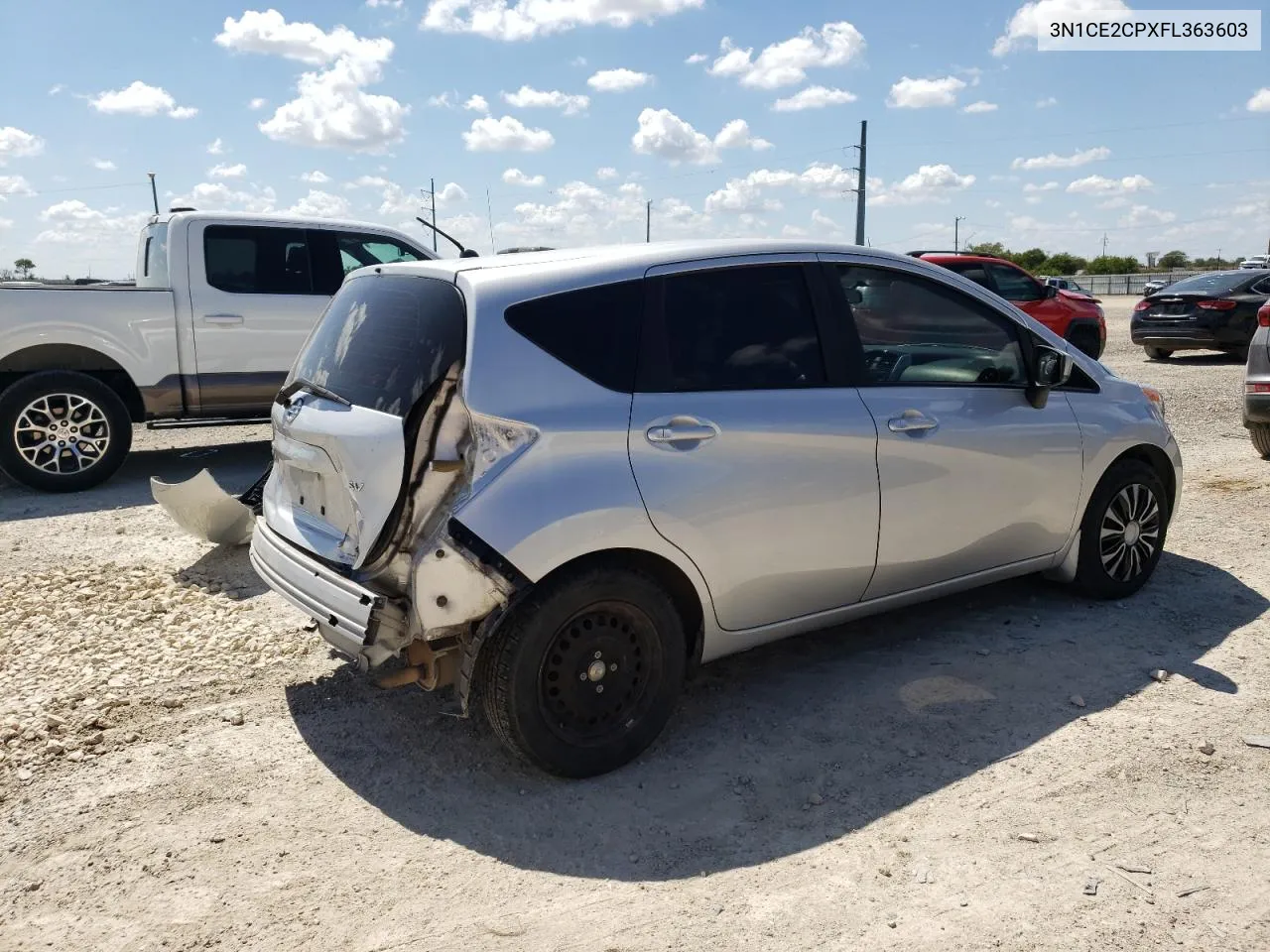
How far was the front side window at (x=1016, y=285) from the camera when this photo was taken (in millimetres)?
15773

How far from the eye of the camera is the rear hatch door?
130 inches

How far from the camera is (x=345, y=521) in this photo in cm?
355

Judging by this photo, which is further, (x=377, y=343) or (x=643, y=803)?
(x=377, y=343)

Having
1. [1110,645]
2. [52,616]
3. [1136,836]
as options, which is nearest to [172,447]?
[52,616]

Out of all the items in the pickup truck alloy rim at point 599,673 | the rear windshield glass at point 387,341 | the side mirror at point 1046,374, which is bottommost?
the pickup truck alloy rim at point 599,673

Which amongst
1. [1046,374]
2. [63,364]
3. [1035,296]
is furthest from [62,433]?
[1035,296]

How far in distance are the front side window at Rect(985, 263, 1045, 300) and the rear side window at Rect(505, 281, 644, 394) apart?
13.6m

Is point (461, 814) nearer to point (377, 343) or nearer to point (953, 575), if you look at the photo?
point (377, 343)

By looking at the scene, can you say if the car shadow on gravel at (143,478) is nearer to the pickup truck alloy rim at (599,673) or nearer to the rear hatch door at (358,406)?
the rear hatch door at (358,406)

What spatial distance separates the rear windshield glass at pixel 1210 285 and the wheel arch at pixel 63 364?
1606 centimetres

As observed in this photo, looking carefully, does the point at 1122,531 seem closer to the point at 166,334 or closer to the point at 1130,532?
the point at 1130,532

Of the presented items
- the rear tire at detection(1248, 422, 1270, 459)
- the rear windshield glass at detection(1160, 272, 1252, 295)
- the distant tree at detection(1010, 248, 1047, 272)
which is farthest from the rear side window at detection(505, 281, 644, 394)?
the distant tree at detection(1010, 248, 1047, 272)

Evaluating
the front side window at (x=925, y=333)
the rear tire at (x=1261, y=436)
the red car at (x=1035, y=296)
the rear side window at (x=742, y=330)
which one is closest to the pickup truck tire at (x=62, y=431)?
the rear side window at (x=742, y=330)

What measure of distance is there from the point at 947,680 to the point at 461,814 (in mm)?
2103
